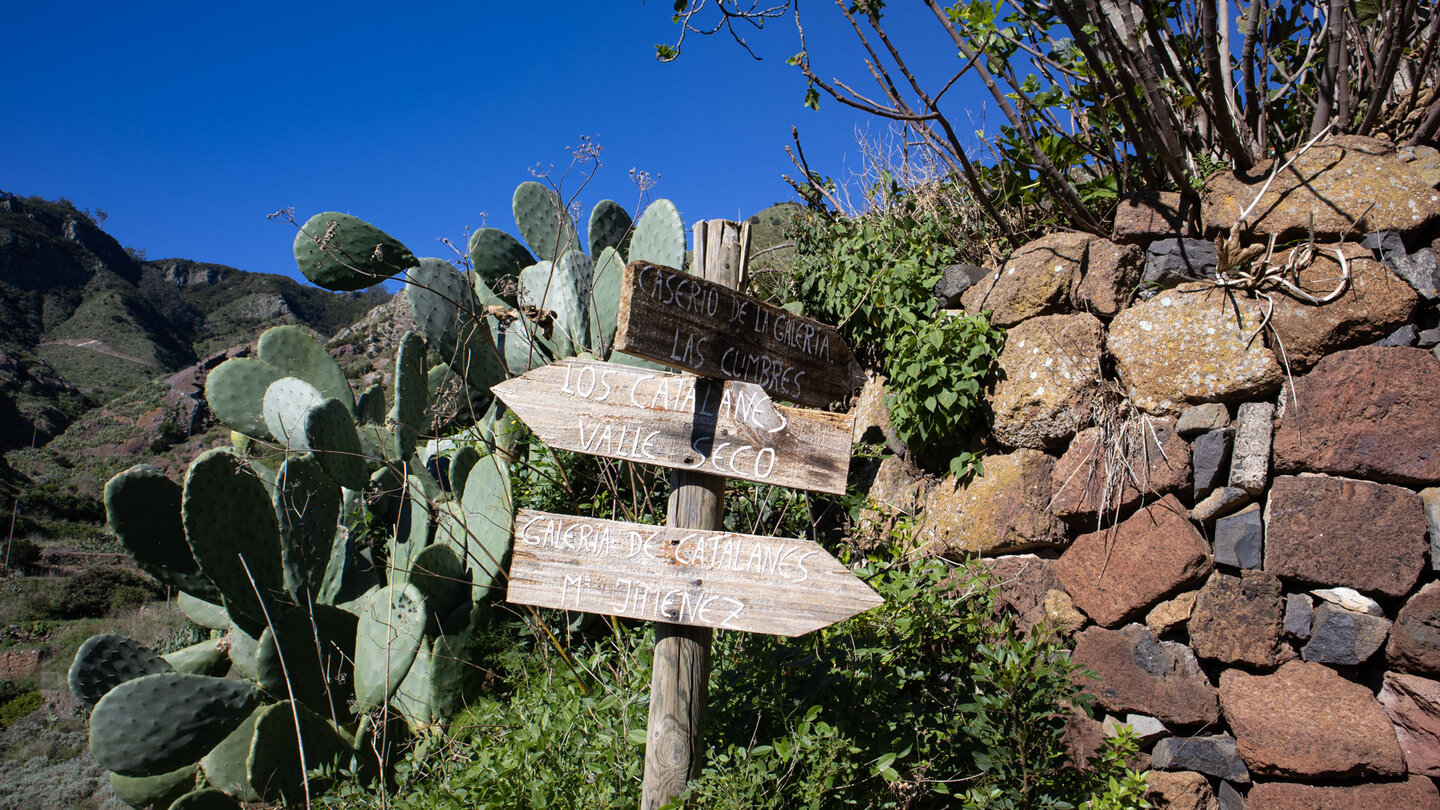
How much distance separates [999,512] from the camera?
2.91m

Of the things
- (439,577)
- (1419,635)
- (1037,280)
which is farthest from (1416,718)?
(439,577)

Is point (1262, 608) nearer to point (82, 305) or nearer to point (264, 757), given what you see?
point (264, 757)

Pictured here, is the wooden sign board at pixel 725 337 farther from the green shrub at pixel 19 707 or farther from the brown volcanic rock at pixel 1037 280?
the green shrub at pixel 19 707

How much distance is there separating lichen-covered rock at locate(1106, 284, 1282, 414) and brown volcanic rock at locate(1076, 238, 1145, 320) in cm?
9

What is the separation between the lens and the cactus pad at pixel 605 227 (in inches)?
175

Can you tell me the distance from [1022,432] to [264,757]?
305 cm

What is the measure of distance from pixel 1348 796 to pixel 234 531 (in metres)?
3.83

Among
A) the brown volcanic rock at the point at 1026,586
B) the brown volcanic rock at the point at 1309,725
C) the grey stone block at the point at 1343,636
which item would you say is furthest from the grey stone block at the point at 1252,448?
the brown volcanic rock at the point at 1026,586

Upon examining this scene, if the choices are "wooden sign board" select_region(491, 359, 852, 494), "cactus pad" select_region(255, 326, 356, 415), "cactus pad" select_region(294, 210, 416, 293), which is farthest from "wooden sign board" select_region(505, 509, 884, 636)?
"cactus pad" select_region(255, 326, 356, 415)

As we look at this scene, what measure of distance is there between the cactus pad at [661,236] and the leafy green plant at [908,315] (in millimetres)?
795

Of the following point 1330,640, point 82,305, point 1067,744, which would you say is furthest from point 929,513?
point 82,305

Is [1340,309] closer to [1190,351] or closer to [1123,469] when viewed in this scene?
[1190,351]

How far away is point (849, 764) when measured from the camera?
1.76 metres

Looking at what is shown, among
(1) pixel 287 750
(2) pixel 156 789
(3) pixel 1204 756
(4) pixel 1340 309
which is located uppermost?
(4) pixel 1340 309
